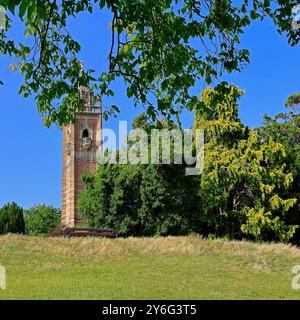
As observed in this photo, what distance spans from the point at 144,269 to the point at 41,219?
145 feet

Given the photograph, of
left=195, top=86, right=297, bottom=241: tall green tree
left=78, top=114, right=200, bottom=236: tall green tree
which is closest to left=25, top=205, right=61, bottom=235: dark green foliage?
left=78, top=114, right=200, bottom=236: tall green tree

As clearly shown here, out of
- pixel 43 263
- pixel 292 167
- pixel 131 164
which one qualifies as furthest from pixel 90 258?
pixel 292 167

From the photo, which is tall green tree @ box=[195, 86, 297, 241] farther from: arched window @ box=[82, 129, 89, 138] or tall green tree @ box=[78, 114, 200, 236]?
arched window @ box=[82, 129, 89, 138]

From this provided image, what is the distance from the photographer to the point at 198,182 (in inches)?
1314

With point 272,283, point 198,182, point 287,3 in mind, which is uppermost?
point 287,3

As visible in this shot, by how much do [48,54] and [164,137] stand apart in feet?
72.5

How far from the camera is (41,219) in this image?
59438 millimetres

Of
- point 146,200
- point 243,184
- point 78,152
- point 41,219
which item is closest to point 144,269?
point 146,200

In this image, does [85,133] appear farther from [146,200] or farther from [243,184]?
[243,184]

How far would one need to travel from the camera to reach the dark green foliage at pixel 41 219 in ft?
191

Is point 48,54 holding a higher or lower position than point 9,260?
higher

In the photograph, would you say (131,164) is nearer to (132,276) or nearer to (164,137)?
(164,137)

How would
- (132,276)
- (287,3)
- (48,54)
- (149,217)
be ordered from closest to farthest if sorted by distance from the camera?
(287,3)
(48,54)
(132,276)
(149,217)

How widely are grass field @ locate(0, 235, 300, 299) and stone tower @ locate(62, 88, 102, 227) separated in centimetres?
2682
